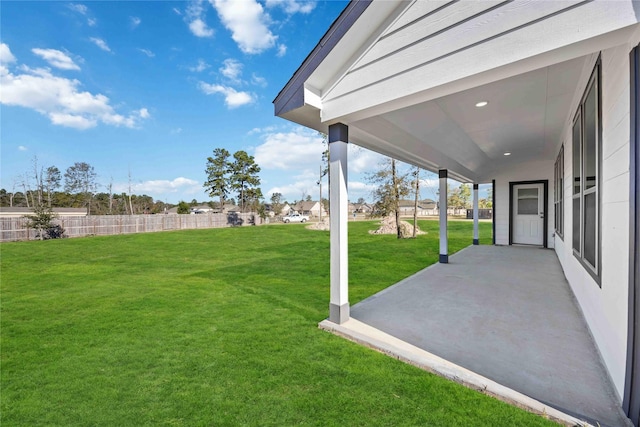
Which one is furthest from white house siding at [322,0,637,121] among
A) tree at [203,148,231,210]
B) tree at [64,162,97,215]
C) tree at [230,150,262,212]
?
tree at [64,162,97,215]

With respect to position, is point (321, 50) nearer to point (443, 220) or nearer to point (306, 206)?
point (443, 220)

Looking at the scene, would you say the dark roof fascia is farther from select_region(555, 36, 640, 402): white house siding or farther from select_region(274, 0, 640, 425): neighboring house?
select_region(555, 36, 640, 402): white house siding

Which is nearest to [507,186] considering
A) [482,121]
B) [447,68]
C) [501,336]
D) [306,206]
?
[482,121]

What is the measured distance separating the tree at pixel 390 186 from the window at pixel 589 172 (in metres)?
10.2

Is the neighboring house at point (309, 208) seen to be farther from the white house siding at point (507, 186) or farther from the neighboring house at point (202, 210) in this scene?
the white house siding at point (507, 186)

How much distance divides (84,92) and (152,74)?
6.50 meters

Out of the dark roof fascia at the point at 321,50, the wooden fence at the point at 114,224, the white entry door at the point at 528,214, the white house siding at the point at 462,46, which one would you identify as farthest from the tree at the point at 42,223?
the white entry door at the point at 528,214

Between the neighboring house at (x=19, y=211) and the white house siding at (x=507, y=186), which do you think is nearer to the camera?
the white house siding at (x=507, y=186)

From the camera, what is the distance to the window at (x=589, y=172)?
7.49ft

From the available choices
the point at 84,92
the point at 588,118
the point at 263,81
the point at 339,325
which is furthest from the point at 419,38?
the point at 84,92

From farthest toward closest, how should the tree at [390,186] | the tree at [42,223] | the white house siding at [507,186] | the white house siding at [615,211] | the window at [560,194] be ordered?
the tree at [42,223] < the tree at [390,186] < the white house siding at [507,186] < the window at [560,194] < the white house siding at [615,211]

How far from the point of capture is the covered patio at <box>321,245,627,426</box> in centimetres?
189

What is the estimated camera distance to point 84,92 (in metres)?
17.2

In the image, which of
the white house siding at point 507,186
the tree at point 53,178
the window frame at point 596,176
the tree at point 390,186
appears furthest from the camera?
the tree at point 53,178
